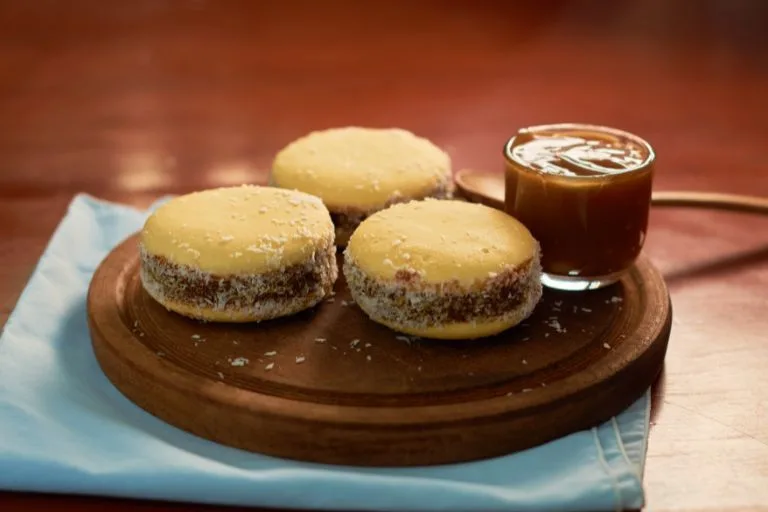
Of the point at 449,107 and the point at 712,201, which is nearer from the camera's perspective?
the point at 712,201

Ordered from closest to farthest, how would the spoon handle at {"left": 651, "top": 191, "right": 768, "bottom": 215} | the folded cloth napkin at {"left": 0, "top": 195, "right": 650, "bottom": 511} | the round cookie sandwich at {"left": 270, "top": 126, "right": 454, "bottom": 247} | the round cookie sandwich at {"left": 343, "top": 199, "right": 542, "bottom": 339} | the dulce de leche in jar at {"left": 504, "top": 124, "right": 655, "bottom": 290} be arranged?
the folded cloth napkin at {"left": 0, "top": 195, "right": 650, "bottom": 511}
the round cookie sandwich at {"left": 343, "top": 199, "right": 542, "bottom": 339}
the dulce de leche in jar at {"left": 504, "top": 124, "right": 655, "bottom": 290}
the round cookie sandwich at {"left": 270, "top": 126, "right": 454, "bottom": 247}
the spoon handle at {"left": 651, "top": 191, "right": 768, "bottom": 215}

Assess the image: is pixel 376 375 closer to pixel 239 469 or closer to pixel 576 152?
pixel 239 469

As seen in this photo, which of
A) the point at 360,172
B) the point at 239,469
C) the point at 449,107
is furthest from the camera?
the point at 449,107

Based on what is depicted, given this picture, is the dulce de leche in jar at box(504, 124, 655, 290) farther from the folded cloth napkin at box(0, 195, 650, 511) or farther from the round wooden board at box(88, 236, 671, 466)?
the folded cloth napkin at box(0, 195, 650, 511)

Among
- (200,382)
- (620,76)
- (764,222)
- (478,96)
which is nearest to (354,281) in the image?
(200,382)

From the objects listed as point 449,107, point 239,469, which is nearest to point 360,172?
point 239,469

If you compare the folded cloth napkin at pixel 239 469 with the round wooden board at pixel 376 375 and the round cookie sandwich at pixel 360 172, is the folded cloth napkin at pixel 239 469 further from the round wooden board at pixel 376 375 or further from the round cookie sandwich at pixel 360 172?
the round cookie sandwich at pixel 360 172

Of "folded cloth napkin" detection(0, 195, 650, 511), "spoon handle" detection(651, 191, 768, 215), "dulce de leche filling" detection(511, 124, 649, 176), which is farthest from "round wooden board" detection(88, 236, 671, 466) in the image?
"spoon handle" detection(651, 191, 768, 215)

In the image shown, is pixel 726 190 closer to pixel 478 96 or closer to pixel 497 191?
pixel 497 191
